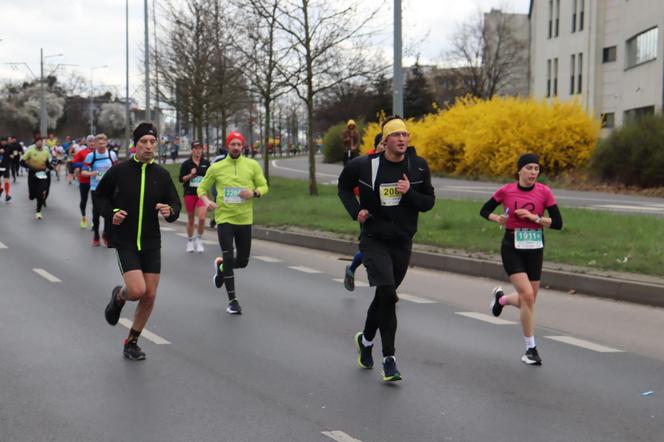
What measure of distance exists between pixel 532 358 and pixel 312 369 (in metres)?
1.69

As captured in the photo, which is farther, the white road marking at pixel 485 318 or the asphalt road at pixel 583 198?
the asphalt road at pixel 583 198

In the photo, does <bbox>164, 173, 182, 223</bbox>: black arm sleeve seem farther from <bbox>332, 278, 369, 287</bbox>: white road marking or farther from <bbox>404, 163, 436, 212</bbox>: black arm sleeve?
<bbox>332, 278, 369, 287</bbox>: white road marking

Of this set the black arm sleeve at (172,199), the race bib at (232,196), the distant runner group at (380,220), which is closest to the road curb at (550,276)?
the distant runner group at (380,220)

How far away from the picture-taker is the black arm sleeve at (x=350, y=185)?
21.9 feet

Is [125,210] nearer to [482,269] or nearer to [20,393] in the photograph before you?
[20,393]

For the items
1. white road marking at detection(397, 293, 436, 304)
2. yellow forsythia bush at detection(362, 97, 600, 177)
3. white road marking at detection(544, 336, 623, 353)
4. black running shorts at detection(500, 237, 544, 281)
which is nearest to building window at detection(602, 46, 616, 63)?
yellow forsythia bush at detection(362, 97, 600, 177)

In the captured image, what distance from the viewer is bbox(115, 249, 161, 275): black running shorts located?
7.28m

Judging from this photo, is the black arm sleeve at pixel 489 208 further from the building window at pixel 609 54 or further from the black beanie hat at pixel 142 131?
the building window at pixel 609 54

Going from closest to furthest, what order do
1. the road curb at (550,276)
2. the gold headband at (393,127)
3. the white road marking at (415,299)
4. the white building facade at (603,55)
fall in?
the gold headband at (393,127) → the road curb at (550,276) → the white road marking at (415,299) → the white building facade at (603,55)

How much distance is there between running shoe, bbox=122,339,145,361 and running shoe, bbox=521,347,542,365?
2.94 meters

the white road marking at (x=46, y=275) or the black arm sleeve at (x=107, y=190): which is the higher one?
the black arm sleeve at (x=107, y=190)

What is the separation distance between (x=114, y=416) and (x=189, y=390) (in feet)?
2.51

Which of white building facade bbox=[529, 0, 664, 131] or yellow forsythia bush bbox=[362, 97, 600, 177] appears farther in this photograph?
white building facade bbox=[529, 0, 664, 131]

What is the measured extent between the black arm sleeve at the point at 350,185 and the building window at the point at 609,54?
4483 cm
